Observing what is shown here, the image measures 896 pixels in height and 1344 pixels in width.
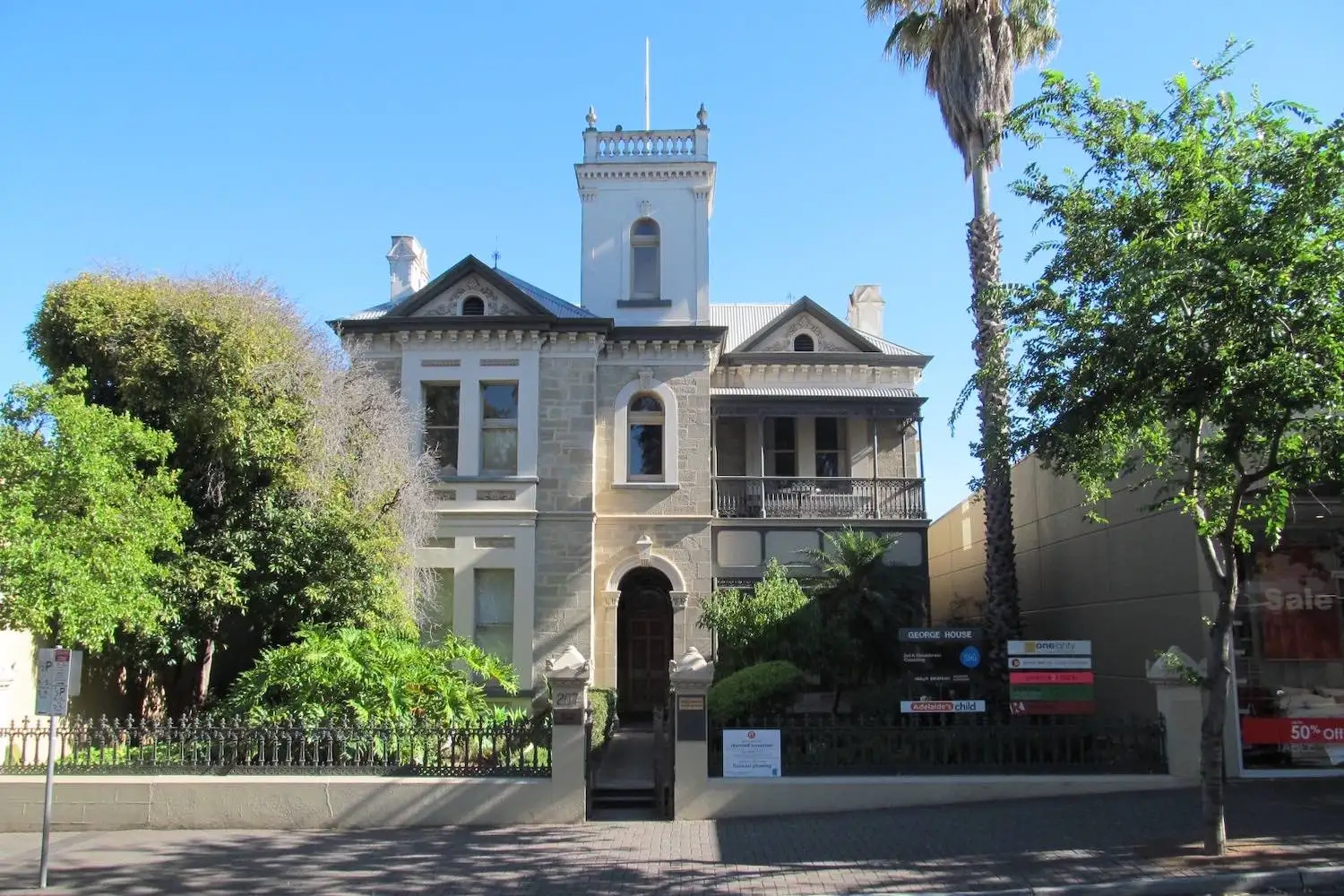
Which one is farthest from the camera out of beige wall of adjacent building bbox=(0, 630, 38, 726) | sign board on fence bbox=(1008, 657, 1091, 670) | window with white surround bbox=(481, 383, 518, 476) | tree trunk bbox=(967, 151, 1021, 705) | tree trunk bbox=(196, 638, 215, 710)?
window with white surround bbox=(481, 383, 518, 476)

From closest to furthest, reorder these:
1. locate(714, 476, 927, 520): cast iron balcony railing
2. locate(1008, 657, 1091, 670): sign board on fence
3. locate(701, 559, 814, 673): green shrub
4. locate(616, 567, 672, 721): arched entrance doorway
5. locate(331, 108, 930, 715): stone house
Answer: locate(1008, 657, 1091, 670): sign board on fence
locate(701, 559, 814, 673): green shrub
locate(331, 108, 930, 715): stone house
locate(714, 476, 927, 520): cast iron balcony railing
locate(616, 567, 672, 721): arched entrance doorway

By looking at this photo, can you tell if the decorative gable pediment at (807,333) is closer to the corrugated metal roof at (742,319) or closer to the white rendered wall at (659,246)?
the corrugated metal roof at (742,319)

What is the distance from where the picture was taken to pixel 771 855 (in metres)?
9.90

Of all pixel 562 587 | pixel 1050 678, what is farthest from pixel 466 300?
pixel 1050 678

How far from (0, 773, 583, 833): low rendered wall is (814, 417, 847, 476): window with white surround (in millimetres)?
12911

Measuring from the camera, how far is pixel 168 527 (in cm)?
1264

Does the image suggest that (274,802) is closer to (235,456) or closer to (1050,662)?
(235,456)

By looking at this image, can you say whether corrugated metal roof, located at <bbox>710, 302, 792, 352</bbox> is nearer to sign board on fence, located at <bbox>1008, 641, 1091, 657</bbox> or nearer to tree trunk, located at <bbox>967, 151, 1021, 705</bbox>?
tree trunk, located at <bbox>967, 151, 1021, 705</bbox>

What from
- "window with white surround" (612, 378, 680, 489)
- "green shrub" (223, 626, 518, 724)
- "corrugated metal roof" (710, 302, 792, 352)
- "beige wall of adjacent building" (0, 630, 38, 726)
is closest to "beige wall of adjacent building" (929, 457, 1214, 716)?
"window with white surround" (612, 378, 680, 489)

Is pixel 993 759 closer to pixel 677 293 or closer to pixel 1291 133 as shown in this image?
pixel 1291 133

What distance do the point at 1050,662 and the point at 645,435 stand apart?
1036 cm

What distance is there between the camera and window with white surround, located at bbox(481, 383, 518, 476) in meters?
20.7

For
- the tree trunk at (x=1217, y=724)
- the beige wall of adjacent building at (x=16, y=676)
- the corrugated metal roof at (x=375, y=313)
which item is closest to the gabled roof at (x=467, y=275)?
the corrugated metal roof at (x=375, y=313)

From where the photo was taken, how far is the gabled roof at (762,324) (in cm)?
2291
